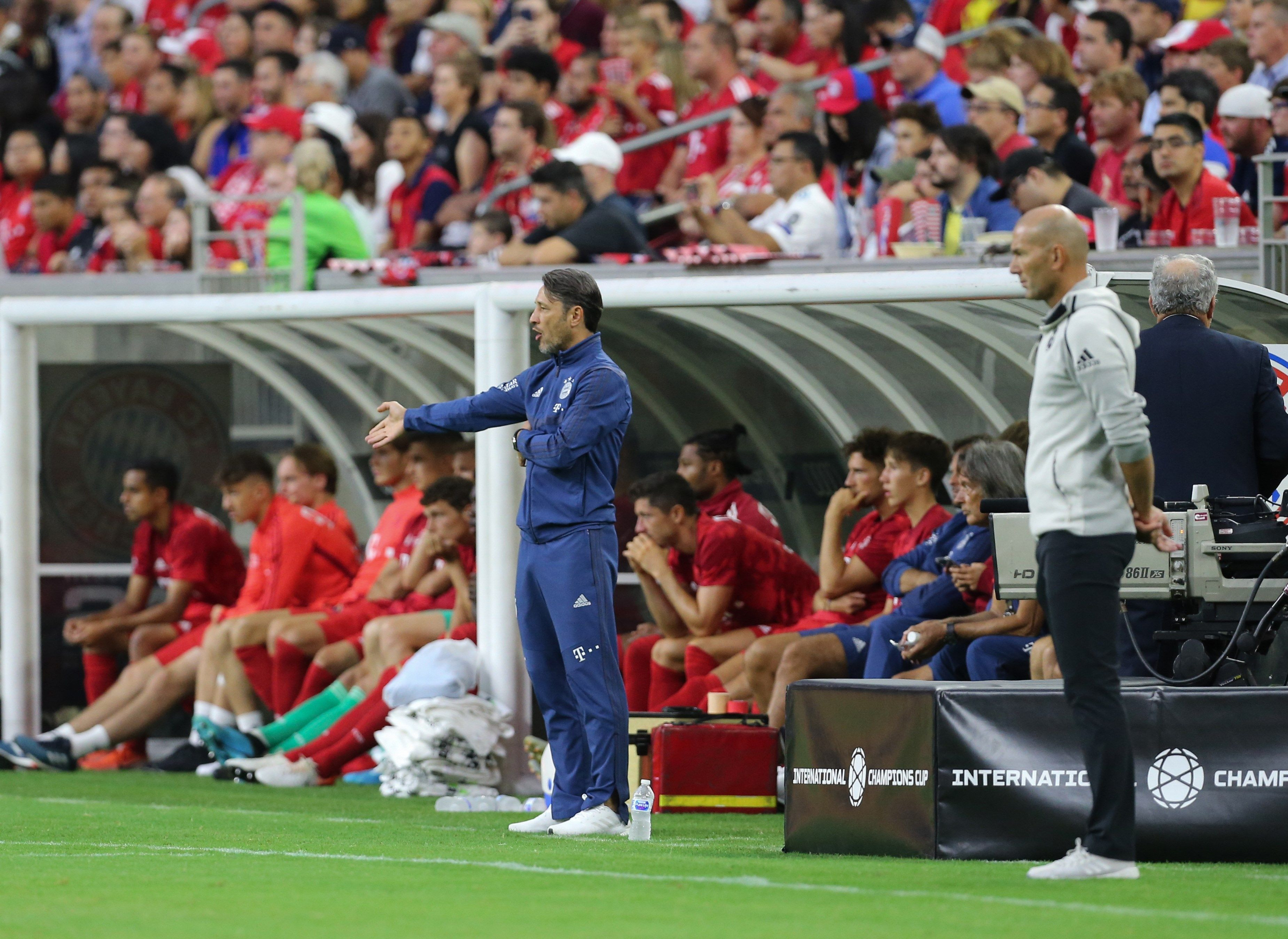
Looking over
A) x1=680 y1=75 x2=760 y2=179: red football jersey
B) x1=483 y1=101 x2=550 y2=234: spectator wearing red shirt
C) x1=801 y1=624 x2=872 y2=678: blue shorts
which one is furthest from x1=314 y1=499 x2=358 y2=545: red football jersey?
x1=801 y1=624 x2=872 y2=678: blue shorts

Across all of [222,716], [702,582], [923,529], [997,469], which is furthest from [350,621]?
[997,469]

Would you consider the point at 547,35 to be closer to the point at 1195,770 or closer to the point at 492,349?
the point at 492,349

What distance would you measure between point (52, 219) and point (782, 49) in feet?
18.8

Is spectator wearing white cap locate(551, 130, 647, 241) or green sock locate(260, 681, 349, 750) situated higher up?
spectator wearing white cap locate(551, 130, 647, 241)

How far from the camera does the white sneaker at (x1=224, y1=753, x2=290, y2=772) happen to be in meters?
10.6

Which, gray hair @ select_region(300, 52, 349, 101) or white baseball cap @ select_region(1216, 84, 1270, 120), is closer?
white baseball cap @ select_region(1216, 84, 1270, 120)

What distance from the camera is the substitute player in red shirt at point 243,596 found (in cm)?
1166

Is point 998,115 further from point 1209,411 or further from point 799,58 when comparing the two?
point 1209,411

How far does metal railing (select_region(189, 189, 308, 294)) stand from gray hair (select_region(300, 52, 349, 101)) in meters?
3.66

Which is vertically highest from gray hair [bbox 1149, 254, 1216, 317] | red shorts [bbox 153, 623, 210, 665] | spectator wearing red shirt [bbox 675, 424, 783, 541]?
gray hair [bbox 1149, 254, 1216, 317]

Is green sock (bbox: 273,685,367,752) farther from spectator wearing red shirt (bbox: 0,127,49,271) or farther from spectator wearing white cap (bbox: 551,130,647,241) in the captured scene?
spectator wearing red shirt (bbox: 0,127,49,271)

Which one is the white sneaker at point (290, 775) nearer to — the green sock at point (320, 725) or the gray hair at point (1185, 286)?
the green sock at point (320, 725)

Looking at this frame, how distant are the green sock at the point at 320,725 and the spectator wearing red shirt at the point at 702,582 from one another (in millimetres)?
1651

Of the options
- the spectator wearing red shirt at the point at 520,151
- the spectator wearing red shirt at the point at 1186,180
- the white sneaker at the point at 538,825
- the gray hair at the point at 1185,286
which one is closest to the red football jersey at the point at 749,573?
the spectator wearing red shirt at the point at 1186,180
